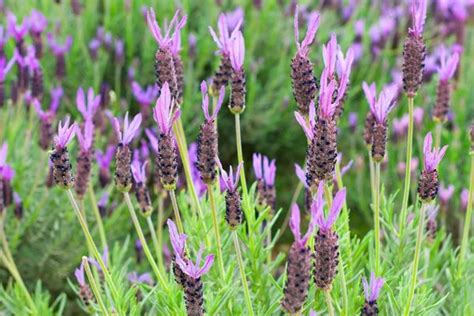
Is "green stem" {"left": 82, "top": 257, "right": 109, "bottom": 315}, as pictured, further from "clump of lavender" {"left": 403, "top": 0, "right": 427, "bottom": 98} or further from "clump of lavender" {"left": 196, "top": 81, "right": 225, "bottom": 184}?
"clump of lavender" {"left": 403, "top": 0, "right": 427, "bottom": 98}

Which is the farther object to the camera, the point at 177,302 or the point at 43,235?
the point at 43,235

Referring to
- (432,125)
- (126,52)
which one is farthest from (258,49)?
(432,125)

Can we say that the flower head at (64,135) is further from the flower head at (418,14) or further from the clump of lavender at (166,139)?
the flower head at (418,14)

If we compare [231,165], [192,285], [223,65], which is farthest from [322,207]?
[231,165]

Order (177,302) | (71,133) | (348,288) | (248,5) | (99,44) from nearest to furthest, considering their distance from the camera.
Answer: (71,133) → (177,302) → (348,288) → (99,44) → (248,5)

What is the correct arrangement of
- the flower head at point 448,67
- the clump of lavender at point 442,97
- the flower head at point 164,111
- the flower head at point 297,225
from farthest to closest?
the clump of lavender at point 442,97, the flower head at point 448,67, the flower head at point 164,111, the flower head at point 297,225

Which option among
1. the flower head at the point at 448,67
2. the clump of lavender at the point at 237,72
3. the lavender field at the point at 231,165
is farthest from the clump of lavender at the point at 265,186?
the flower head at the point at 448,67

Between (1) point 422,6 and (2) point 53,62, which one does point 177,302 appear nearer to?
(1) point 422,6

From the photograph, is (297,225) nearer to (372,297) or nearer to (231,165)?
(372,297)
